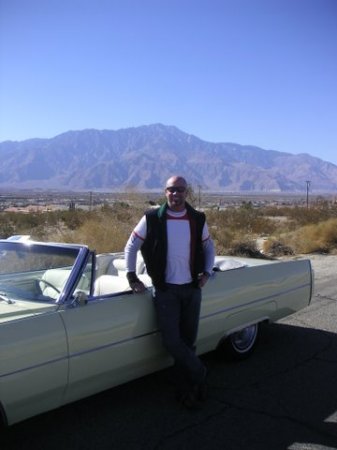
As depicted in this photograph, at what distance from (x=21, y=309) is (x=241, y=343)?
2425mm

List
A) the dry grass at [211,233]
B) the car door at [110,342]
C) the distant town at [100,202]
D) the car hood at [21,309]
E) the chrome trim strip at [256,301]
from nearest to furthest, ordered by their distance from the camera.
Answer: the car hood at [21,309] < the car door at [110,342] < the chrome trim strip at [256,301] < the dry grass at [211,233] < the distant town at [100,202]

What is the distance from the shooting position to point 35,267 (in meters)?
4.41

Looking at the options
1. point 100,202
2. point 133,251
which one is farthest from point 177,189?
point 100,202

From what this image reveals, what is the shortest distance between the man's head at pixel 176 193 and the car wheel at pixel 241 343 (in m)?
1.52

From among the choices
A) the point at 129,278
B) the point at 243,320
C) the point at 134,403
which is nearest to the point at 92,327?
the point at 129,278

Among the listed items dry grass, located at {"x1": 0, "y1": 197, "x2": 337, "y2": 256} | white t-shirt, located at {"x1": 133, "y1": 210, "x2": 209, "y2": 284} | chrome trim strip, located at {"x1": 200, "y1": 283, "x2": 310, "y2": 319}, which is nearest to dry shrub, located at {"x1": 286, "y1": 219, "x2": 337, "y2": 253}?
dry grass, located at {"x1": 0, "y1": 197, "x2": 337, "y2": 256}

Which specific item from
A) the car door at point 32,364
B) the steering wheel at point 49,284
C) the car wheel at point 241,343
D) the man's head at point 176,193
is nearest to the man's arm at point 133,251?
the man's head at point 176,193

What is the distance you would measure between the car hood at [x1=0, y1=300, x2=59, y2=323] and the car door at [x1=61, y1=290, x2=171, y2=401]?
14cm

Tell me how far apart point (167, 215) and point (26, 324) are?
4.32 feet

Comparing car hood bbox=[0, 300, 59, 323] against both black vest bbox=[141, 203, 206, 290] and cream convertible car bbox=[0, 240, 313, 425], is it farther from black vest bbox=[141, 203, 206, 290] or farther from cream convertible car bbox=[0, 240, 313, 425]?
black vest bbox=[141, 203, 206, 290]

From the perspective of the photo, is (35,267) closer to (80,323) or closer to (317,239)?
(80,323)

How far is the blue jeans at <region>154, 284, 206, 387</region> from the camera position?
4.11 meters

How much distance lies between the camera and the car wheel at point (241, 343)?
16.9 feet

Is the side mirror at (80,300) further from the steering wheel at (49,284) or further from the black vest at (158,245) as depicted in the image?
the black vest at (158,245)
